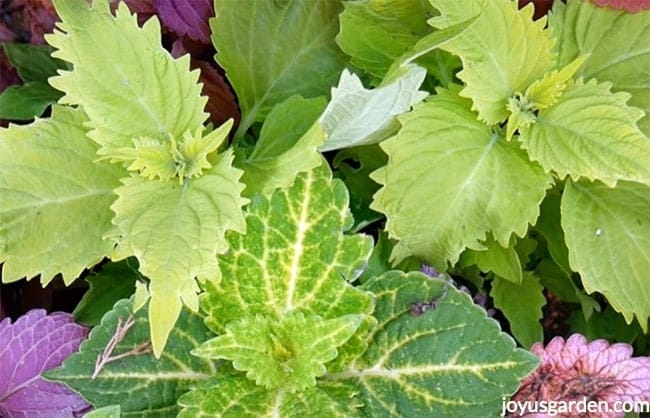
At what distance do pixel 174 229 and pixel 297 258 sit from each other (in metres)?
0.10

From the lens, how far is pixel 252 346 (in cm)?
61

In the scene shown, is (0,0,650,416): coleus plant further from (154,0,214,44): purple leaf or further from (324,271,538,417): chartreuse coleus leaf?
(154,0,214,44): purple leaf

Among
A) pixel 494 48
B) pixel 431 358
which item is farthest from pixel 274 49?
pixel 431 358

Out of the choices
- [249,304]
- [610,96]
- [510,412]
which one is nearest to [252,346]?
[249,304]

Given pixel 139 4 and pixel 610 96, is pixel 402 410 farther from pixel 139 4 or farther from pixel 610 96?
A: pixel 139 4

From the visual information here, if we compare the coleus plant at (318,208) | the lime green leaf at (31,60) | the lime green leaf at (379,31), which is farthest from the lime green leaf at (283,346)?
A: the lime green leaf at (31,60)

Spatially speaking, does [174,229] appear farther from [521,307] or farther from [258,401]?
[521,307]

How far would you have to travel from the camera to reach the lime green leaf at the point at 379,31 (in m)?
0.69

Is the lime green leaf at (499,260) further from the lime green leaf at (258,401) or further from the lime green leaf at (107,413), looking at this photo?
the lime green leaf at (107,413)

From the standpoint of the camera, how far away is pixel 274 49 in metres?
0.73

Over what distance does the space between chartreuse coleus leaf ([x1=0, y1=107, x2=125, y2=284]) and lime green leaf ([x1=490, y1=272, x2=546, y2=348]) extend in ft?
1.08

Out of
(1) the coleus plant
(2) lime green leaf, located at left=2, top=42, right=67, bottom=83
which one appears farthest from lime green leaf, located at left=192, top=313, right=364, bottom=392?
(2) lime green leaf, located at left=2, top=42, right=67, bottom=83

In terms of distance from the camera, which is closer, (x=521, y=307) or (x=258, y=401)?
(x=258, y=401)

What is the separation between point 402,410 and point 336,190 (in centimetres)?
16
